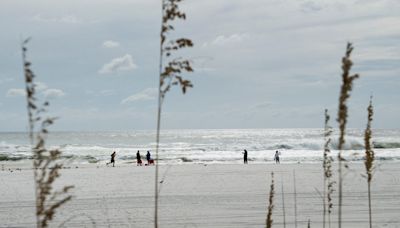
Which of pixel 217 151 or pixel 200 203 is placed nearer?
pixel 200 203

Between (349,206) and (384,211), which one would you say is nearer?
(384,211)

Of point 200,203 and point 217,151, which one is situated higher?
point 217,151

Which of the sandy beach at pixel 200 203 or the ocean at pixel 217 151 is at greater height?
the ocean at pixel 217 151

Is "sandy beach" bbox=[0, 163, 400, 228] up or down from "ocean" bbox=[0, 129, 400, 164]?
down

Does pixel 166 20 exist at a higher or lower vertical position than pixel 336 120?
higher

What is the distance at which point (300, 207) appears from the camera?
15.9 m

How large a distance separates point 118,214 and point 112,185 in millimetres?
9477

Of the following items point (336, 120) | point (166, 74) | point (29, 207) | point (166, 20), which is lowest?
point (29, 207)

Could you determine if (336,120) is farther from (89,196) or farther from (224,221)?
(89,196)

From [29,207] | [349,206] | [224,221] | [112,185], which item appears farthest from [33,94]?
[112,185]

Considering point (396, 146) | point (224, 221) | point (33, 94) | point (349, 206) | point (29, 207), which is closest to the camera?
point (33, 94)

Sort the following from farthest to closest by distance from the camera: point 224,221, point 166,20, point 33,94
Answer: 1. point 224,221
2. point 166,20
3. point 33,94

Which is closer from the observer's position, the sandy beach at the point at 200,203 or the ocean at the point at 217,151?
the sandy beach at the point at 200,203

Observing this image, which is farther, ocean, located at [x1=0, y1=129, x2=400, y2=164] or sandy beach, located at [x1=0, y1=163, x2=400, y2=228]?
ocean, located at [x1=0, y1=129, x2=400, y2=164]
